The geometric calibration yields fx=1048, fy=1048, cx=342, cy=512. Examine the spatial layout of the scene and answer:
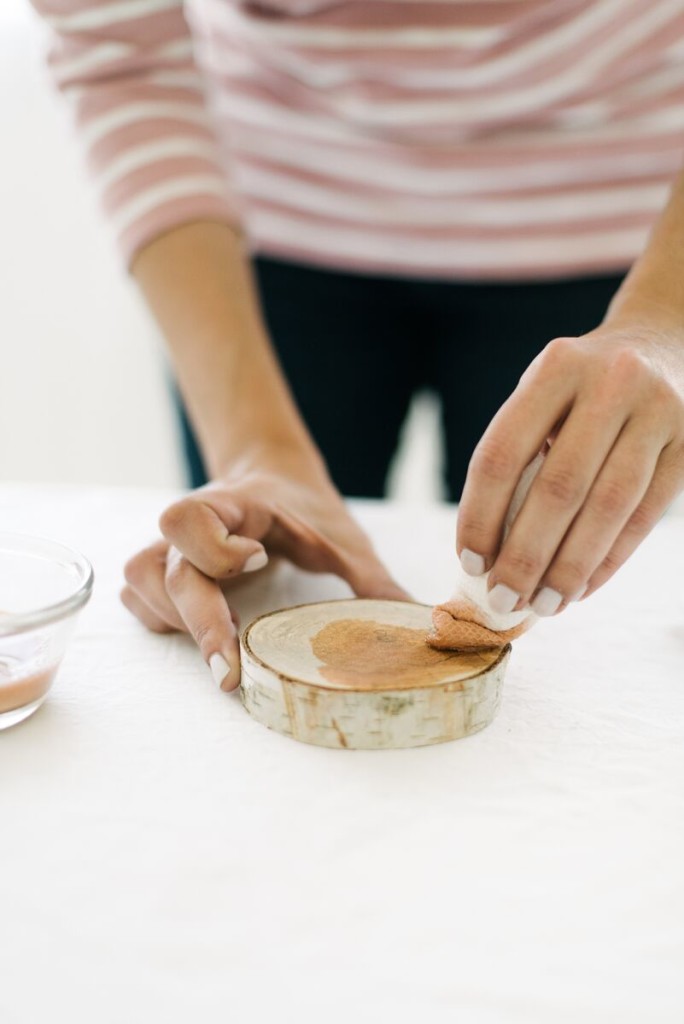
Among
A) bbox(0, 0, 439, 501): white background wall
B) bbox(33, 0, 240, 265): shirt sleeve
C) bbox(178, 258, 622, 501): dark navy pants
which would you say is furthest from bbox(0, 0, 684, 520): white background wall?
bbox(33, 0, 240, 265): shirt sleeve

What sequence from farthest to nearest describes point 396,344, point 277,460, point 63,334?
point 63,334 → point 396,344 → point 277,460

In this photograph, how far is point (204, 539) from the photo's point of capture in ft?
2.19

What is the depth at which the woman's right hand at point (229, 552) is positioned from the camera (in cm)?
65

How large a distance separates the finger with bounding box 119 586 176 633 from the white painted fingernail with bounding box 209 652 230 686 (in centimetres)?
8

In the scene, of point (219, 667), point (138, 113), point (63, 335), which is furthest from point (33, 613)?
point (63, 335)

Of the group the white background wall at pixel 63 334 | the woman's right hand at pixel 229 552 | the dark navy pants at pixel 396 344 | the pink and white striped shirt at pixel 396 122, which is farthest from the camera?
the white background wall at pixel 63 334

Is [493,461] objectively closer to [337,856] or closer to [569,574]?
[569,574]

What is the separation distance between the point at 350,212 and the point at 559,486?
21.0 inches

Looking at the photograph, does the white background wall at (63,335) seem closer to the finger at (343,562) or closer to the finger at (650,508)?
the finger at (343,562)

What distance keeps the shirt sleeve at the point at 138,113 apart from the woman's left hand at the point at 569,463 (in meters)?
0.46

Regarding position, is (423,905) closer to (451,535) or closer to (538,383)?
(538,383)

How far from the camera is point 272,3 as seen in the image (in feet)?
3.05

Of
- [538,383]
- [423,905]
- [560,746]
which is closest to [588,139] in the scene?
[538,383]

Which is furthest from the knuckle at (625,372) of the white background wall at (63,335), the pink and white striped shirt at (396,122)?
the white background wall at (63,335)
